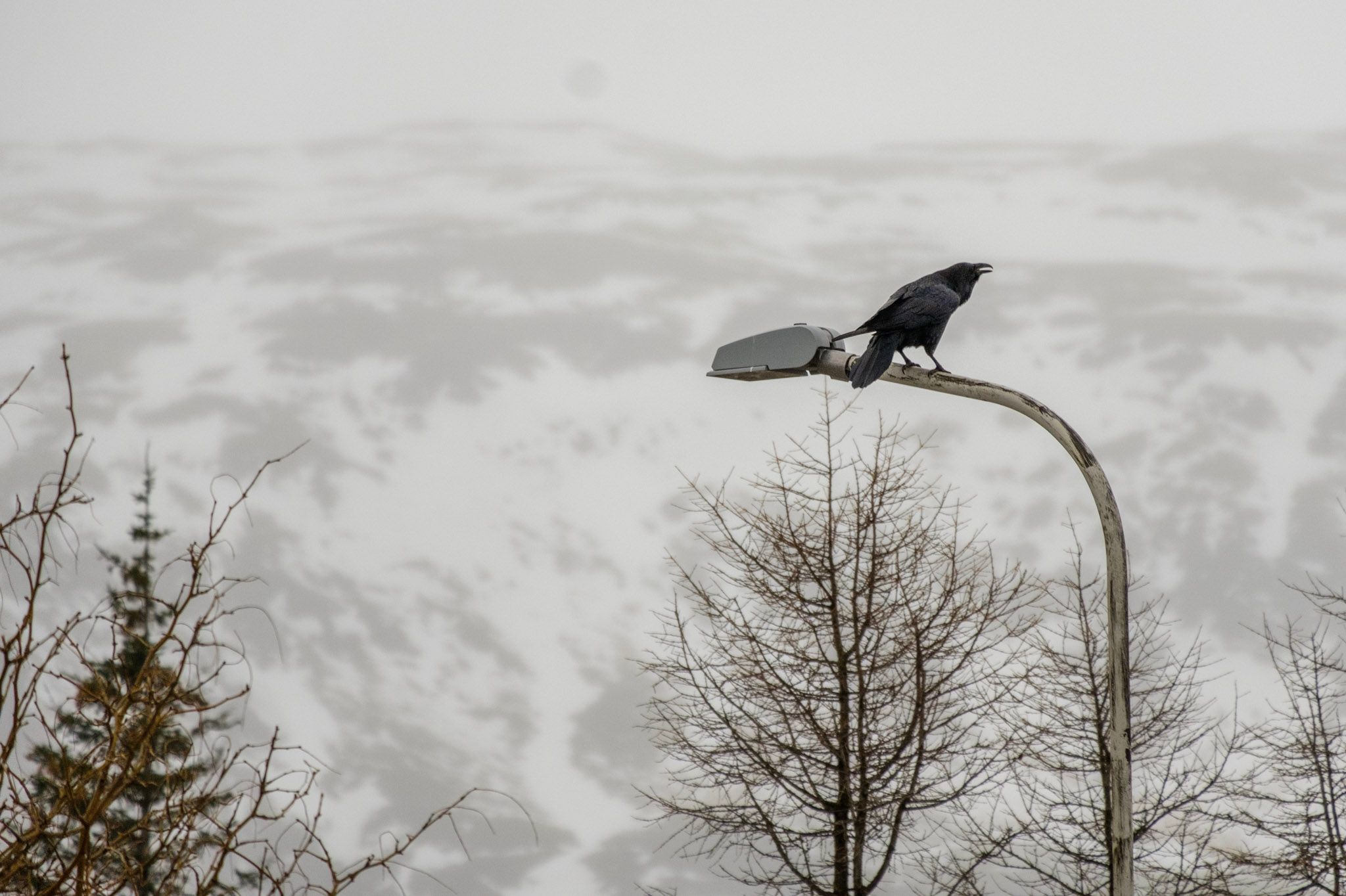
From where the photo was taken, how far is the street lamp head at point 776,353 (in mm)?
7031

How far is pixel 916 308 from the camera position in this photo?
723 cm

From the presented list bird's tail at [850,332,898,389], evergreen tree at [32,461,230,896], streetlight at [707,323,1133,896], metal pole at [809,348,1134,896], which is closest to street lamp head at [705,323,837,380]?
streetlight at [707,323,1133,896]

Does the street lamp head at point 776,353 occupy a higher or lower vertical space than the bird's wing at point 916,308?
lower

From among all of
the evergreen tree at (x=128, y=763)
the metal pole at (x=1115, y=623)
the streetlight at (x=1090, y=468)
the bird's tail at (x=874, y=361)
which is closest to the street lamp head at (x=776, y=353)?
the streetlight at (x=1090, y=468)

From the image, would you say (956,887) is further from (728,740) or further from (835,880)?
(728,740)

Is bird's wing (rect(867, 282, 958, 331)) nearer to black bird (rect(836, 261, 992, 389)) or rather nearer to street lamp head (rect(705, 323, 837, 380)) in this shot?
black bird (rect(836, 261, 992, 389))

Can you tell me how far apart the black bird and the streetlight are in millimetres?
155

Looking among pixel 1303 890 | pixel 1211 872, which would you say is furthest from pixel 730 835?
pixel 1303 890

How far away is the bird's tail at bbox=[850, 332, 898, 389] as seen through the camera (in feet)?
21.9

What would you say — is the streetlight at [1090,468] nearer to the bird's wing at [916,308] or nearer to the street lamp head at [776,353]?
the street lamp head at [776,353]

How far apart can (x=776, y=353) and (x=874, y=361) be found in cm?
63

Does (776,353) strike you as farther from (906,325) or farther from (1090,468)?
(1090,468)

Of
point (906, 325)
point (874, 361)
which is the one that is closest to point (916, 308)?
point (906, 325)

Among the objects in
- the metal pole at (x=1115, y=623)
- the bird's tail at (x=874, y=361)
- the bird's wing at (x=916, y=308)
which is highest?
→ the bird's wing at (x=916, y=308)
